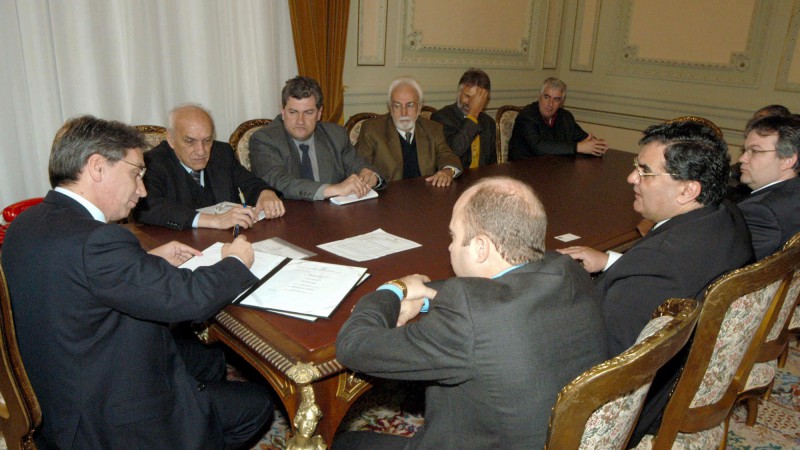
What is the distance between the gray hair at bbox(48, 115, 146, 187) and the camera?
1392mm

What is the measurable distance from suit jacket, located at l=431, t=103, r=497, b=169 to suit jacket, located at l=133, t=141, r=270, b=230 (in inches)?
63.7

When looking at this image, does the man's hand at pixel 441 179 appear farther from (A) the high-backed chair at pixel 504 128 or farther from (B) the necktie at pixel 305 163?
(A) the high-backed chair at pixel 504 128

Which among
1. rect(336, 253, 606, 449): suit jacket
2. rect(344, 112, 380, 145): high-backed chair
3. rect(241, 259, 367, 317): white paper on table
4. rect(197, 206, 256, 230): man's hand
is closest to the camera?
rect(336, 253, 606, 449): suit jacket

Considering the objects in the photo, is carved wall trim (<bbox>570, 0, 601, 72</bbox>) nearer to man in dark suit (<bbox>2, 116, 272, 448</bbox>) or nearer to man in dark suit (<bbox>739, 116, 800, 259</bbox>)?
man in dark suit (<bbox>739, 116, 800, 259</bbox>)

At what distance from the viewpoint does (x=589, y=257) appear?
78.7 inches

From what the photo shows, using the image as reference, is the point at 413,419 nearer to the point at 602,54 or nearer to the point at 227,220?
the point at 227,220

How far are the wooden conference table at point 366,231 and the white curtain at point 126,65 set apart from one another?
1259 mm

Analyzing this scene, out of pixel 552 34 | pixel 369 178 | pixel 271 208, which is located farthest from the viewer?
pixel 552 34

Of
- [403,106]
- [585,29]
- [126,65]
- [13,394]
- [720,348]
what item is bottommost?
[13,394]

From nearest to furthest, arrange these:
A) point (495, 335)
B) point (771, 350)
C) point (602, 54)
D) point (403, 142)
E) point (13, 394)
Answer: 1. point (495, 335)
2. point (13, 394)
3. point (771, 350)
4. point (403, 142)
5. point (602, 54)

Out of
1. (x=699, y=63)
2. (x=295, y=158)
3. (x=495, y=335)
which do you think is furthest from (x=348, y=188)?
(x=699, y=63)

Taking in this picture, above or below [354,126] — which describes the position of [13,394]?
below

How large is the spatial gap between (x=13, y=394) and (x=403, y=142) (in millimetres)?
2623

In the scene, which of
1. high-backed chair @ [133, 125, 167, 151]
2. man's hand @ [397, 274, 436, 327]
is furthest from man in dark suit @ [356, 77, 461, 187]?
man's hand @ [397, 274, 436, 327]
